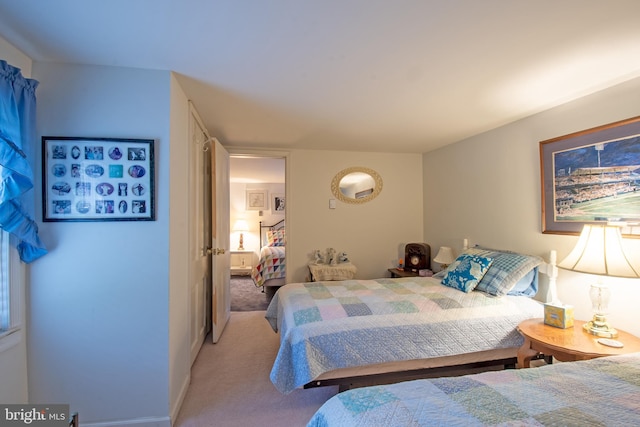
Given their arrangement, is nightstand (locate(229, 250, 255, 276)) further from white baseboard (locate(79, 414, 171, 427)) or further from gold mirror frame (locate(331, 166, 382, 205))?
white baseboard (locate(79, 414, 171, 427))

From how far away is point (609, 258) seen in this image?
162 centimetres

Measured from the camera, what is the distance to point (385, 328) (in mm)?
1853

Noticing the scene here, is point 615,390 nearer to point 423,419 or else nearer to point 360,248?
point 423,419

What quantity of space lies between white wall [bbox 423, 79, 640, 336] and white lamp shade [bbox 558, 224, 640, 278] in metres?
0.31

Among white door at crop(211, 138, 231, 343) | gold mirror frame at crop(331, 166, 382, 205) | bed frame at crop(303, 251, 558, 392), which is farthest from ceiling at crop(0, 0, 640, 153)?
gold mirror frame at crop(331, 166, 382, 205)

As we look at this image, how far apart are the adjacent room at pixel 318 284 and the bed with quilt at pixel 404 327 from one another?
0.02 m

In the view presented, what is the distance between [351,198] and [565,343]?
2.69m

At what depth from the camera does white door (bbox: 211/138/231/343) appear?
9.37 feet

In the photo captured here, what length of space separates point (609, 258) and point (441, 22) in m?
1.64

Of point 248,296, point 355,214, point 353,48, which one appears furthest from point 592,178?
point 248,296

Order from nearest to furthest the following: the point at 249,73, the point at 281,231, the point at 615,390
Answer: the point at 615,390 < the point at 249,73 < the point at 281,231

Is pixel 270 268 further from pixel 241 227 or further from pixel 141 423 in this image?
pixel 141 423

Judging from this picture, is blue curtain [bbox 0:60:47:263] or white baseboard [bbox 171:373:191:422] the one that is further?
white baseboard [bbox 171:373:191:422]

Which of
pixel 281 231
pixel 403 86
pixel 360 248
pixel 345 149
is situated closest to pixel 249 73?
pixel 403 86
